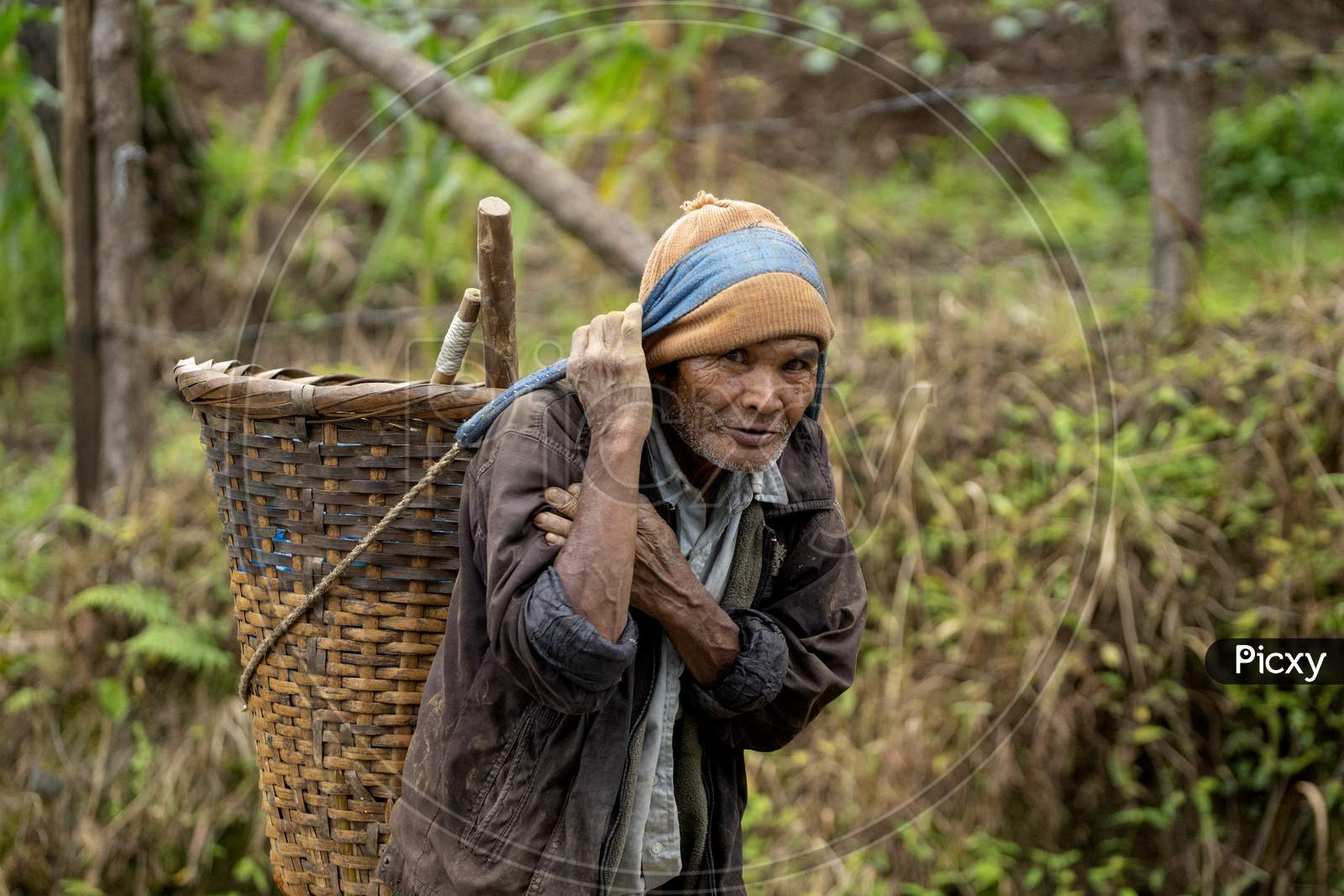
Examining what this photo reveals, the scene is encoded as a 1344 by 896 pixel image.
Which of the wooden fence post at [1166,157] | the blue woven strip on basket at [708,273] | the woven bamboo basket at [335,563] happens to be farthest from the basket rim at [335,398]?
the wooden fence post at [1166,157]

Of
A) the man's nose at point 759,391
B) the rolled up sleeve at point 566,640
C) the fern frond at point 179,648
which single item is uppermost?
the man's nose at point 759,391

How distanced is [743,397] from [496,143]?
2212 mm

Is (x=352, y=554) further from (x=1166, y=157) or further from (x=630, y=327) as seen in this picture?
(x=1166, y=157)

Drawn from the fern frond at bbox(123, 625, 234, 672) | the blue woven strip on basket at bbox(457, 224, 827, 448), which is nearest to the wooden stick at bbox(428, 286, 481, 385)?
the blue woven strip on basket at bbox(457, 224, 827, 448)

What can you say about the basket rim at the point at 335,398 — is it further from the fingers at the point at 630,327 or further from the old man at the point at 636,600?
the fingers at the point at 630,327

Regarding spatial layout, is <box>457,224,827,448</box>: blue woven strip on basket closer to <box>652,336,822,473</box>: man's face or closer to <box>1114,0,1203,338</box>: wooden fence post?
<box>652,336,822,473</box>: man's face

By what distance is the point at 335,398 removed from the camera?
5.98 ft

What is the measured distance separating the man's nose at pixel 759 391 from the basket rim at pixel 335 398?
0.42m

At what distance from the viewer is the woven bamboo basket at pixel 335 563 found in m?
1.86

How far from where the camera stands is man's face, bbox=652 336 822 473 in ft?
5.49

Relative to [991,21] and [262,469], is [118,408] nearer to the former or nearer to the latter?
[262,469]

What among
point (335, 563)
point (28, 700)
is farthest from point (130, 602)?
point (335, 563)

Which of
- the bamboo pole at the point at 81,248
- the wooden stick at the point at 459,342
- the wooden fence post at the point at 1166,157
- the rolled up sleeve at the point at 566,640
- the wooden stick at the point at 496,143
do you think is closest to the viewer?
the rolled up sleeve at the point at 566,640

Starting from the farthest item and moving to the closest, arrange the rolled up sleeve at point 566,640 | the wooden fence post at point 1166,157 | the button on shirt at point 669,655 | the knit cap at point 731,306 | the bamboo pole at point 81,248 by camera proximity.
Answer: the wooden fence post at point 1166,157
the bamboo pole at point 81,248
the button on shirt at point 669,655
the knit cap at point 731,306
the rolled up sleeve at point 566,640
